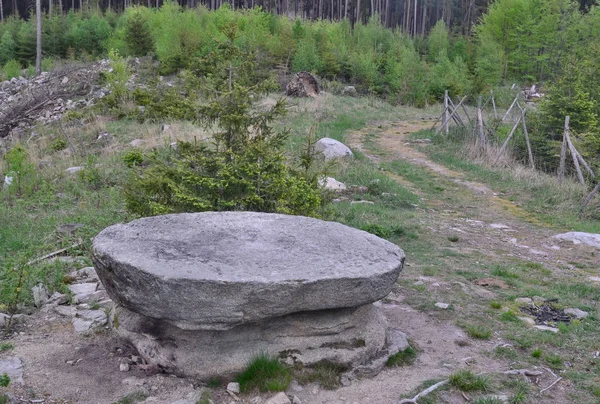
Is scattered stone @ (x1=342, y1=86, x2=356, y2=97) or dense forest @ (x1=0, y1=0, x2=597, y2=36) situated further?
dense forest @ (x1=0, y1=0, x2=597, y2=36)

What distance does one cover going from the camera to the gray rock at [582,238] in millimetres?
8227

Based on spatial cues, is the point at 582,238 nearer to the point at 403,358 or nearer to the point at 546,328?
the point at 546,328

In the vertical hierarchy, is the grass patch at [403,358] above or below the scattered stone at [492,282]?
above

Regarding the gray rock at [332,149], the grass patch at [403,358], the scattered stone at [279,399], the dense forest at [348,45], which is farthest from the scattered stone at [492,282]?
the dense forest at [348,45]

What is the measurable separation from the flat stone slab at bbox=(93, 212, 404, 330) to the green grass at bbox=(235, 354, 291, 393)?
343 millimetres

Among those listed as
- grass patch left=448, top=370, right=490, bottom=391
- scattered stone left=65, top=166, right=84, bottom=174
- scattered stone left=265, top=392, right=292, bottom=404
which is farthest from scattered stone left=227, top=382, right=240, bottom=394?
scattered stone left=65, top=166, right=84, bottom=174

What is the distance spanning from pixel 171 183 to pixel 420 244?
3.60 metres

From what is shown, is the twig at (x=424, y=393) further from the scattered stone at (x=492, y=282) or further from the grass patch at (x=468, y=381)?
the scattered stone at (x=492, y=282)

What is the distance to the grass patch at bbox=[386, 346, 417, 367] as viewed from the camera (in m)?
4.54

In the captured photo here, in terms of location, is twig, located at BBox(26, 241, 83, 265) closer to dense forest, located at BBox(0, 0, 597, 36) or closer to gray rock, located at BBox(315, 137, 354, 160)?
gray rock, located at BBox(315, 137, 354, 160)

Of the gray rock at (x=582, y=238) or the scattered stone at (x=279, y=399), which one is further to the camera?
the gray rock at (x=582, y=238)

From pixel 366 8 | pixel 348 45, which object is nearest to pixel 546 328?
pixel 348 45

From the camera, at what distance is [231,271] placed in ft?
13.3

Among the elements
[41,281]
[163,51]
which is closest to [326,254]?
[41,281]
